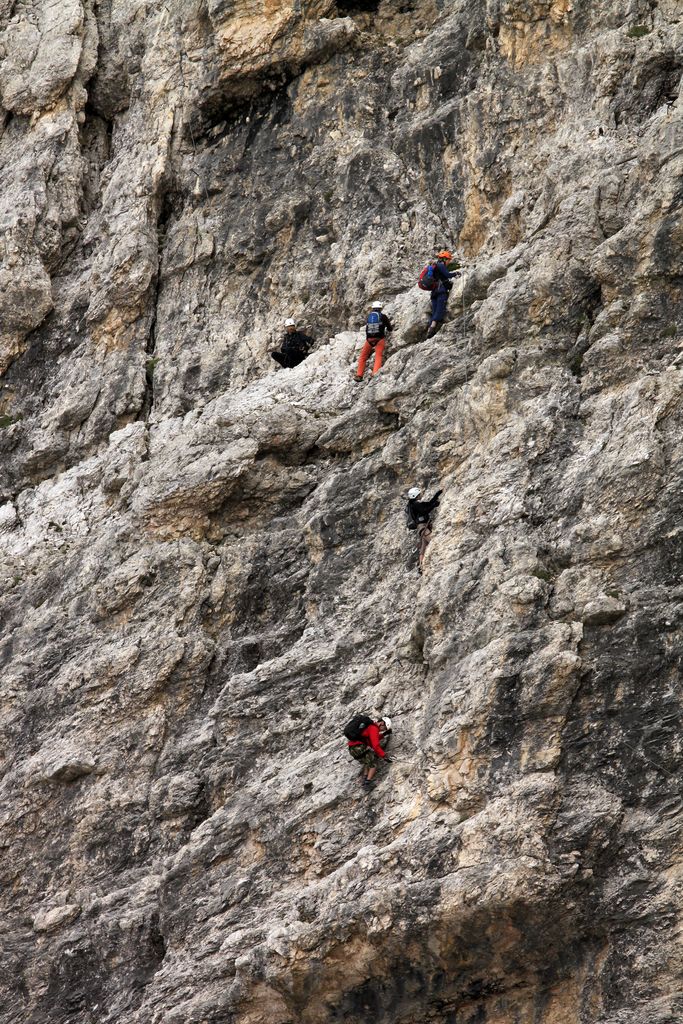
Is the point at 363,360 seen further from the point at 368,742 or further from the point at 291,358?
the point at 368,742

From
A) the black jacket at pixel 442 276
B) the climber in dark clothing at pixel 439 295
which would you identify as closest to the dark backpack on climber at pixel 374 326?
the climber in dark clothing at pixel 439 295

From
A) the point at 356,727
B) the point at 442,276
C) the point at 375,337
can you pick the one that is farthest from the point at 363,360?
the point at 356,727

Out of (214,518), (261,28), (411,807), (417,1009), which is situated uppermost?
(261,28)

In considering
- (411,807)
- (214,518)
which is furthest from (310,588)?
(411,807)

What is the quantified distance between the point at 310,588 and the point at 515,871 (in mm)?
8263

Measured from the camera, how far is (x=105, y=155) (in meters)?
37.8

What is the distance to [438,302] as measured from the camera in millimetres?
29297

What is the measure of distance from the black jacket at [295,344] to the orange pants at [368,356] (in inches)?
76.1

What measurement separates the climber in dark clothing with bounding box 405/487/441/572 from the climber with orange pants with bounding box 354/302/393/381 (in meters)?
4.31

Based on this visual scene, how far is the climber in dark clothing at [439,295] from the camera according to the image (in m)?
29.1

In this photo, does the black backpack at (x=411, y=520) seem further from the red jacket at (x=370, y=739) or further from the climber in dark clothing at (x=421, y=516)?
the red jacket at (x=370, y=739)

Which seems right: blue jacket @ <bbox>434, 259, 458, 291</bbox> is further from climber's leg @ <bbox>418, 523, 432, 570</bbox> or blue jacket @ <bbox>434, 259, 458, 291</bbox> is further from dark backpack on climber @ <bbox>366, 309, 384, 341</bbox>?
climber's leg @ <bbox>418, 523, 432, 570</bbox>

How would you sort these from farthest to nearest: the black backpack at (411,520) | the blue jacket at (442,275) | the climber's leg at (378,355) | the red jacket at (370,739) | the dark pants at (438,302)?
1. the climber's leg at (378,355)
2. the dark pants at (438,302)
3. the blue jacket at (442,275)
4. the black backpack at (411,520)
5. the red jacket at (370,739)

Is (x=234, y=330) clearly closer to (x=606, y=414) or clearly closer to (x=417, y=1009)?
(x=606, y=414)
